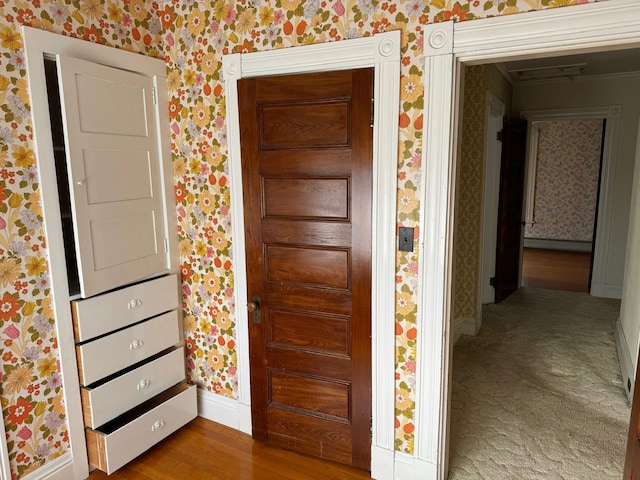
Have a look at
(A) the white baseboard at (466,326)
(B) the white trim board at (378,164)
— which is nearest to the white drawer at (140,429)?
(B) the white trim board at (378,164)

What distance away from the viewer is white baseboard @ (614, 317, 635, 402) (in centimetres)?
302

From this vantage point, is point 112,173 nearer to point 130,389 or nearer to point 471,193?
point 130,389

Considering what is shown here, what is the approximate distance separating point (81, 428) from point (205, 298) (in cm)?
90

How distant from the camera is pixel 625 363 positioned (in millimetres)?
3293

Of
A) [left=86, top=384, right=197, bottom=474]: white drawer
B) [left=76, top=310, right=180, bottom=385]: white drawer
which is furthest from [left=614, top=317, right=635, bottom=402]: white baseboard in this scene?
[left=76, top=310, right=180, bottom=385]: white drawer

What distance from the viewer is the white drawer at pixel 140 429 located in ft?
7.50

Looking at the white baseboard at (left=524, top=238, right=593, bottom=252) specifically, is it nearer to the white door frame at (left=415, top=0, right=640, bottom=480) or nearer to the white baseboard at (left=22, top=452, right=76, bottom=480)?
the white door frame at (left=415, top=0, right=640, bottom=480)

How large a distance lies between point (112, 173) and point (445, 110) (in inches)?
65.0

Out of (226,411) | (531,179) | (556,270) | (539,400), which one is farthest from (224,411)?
(531,179)

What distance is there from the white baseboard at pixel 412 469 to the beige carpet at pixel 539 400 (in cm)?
19

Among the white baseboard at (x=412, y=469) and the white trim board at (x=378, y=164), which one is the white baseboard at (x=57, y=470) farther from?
the white baseboard at (x=412, y=469)

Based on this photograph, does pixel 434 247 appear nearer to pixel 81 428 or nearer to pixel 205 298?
pixel 205 298

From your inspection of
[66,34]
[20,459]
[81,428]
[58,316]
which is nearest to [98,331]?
[58,316]

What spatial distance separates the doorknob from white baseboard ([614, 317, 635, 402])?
8.07 feet
